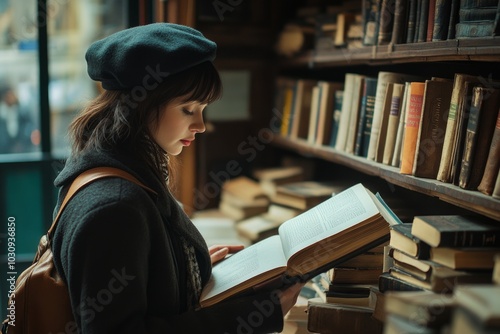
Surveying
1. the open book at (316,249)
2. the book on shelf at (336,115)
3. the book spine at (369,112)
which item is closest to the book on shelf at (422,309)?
the open book at (316,249)

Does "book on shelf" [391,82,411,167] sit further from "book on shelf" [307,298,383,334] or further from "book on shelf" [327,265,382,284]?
"book on shelf" [307,298,383,334]

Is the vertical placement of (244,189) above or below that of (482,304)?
below

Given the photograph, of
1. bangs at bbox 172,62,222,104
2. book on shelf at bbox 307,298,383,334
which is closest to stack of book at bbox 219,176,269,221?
book on shelf at bbox 307,298,383,334

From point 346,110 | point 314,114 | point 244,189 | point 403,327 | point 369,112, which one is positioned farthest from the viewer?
point 244,189

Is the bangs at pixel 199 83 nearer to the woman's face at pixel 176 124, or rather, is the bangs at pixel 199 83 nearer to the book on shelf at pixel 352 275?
the woman's face at pixel 176 124

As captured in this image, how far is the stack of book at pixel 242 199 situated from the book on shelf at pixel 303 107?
0.35 metres

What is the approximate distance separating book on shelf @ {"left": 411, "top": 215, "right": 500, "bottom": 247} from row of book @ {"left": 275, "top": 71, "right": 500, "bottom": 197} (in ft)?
0.28

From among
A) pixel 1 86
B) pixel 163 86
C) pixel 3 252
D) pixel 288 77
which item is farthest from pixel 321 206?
pixel 1 86

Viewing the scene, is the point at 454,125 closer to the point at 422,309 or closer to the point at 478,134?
the point at 478,134

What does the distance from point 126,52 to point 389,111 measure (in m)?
0.88

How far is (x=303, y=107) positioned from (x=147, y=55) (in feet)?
4.48

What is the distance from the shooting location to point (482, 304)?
83 centimetres

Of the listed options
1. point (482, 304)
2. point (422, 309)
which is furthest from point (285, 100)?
point (482, 304)

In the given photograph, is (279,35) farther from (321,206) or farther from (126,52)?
(126,52)
